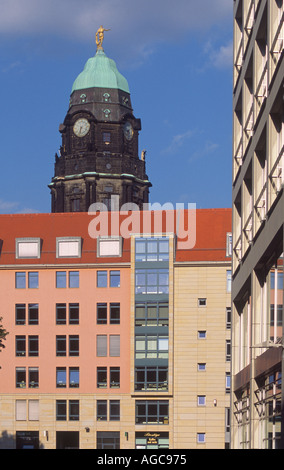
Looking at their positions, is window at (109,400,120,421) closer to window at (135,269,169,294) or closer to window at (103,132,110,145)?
window at (135,269,169,294)

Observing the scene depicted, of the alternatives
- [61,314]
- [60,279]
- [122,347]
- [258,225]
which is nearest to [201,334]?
[122,347]

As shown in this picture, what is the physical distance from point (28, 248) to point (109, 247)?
713 centimetres

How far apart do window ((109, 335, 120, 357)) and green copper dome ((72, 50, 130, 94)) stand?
5439 centimetres

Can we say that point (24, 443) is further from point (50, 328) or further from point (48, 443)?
point (50, 328)

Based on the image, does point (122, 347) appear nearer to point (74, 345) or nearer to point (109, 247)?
point (74, 345)

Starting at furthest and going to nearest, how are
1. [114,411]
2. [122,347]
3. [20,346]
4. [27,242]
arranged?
1. [27,242]
2. [20,346]
3. [122,347]
4. [114,411]

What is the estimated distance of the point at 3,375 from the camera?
91.6 metres

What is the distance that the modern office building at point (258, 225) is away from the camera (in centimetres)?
2408

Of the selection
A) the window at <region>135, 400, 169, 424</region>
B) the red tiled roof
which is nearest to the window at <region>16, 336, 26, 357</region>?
the red tiled roof

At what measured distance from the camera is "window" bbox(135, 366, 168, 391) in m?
90.4

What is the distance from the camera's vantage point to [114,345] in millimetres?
91250

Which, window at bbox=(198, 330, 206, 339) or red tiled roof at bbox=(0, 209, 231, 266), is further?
red tiled roof at bbox=(0, 209, 231, 266)

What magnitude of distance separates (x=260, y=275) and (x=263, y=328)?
5.04 feet

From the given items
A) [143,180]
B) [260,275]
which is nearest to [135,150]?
[143,180]
